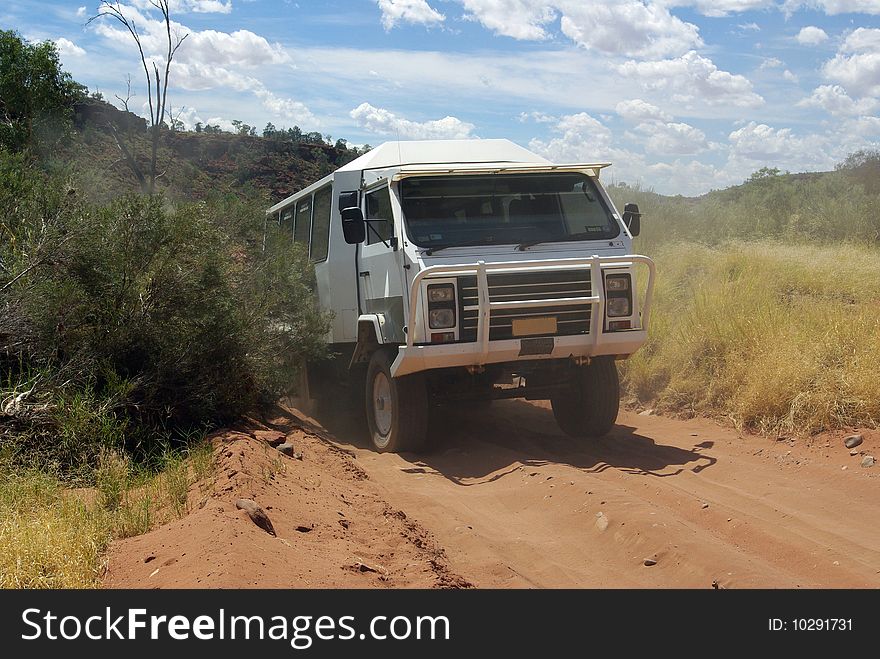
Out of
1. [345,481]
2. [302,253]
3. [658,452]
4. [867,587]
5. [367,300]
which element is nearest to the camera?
[867,587]

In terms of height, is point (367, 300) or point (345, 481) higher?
point (367, 300)

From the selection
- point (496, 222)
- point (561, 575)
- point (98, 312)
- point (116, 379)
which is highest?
point (496, 222)

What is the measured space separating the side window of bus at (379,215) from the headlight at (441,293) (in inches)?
35.5

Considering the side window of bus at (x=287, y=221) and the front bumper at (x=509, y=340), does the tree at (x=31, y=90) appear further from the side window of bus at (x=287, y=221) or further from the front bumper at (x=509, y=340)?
the front bumper at (x=509, y=340)

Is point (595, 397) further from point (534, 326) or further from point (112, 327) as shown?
point (112, 327)

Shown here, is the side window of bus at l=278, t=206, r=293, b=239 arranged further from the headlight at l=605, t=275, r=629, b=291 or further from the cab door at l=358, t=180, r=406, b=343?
the headlight at l=605, t=275, r=629, b=291

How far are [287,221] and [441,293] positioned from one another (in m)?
4.86

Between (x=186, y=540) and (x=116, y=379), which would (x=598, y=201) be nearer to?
(x=116, y=379)

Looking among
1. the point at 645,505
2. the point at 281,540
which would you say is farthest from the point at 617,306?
the point at 281,540

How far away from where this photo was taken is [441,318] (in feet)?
Result: 23.9

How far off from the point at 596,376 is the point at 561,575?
11.5 feet

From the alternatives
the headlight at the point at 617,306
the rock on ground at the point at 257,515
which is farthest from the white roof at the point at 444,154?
the rock on ground at the point at 257,515

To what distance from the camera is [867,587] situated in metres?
4.48
